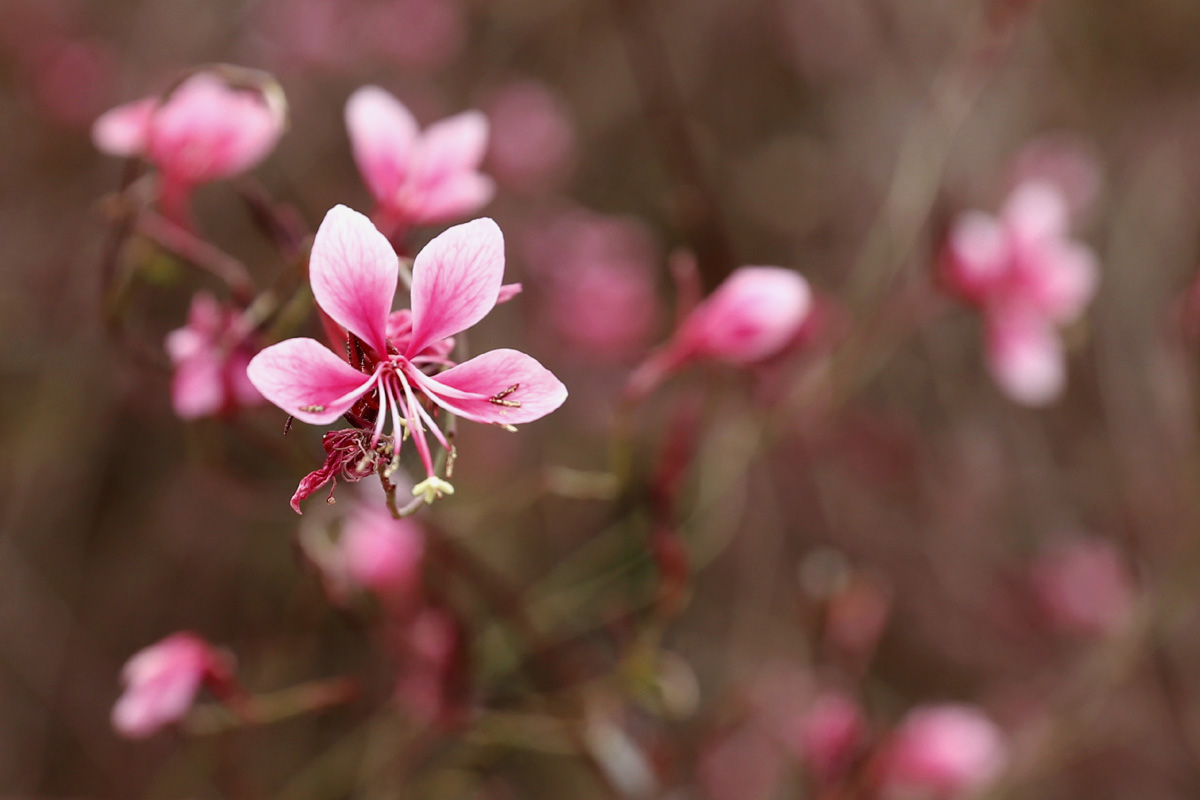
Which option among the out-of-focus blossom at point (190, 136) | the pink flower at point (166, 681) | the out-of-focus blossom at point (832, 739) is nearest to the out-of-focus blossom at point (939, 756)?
the out-of-focus blossom at point (832, 739)

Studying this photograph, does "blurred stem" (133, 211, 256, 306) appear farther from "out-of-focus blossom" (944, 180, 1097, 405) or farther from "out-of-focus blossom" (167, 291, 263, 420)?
"out-of-focus blossom" (944, 180, 1097, 405)

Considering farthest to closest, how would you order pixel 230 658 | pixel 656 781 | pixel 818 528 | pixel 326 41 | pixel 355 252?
pixel 326 41
pixel 818 528
pixel 656 781
pixel 230 658
pixel 355 252

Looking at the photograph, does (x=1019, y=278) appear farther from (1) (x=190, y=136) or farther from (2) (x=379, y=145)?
(1) (x=190, y=136)

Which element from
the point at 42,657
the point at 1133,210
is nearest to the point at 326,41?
the point at 42,657

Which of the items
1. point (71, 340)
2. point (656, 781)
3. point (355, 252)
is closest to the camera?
point (355, 252)

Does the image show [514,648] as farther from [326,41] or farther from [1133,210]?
[326,41]

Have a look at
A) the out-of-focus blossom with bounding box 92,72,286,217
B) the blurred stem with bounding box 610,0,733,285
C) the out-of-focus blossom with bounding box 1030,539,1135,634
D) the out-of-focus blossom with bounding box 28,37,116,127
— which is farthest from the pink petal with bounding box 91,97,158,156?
the out-of-focus blossom with bounding box 28,37,116,127
